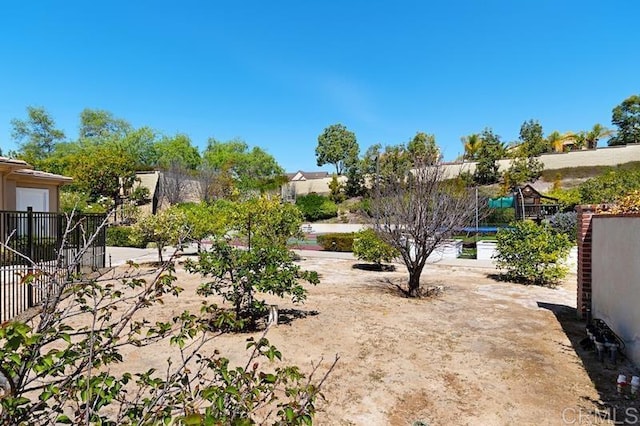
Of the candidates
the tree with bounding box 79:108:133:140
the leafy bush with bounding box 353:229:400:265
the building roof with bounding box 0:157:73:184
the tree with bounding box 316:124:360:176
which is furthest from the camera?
the tree with bounding box 316:124:360:176

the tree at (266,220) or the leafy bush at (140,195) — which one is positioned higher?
the leafy bush at (140,195)

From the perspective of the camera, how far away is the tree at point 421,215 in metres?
8.73

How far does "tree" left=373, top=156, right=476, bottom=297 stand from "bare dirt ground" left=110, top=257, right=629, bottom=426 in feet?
4.02

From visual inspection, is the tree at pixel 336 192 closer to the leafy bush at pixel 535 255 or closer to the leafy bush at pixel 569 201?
the leafy bush at pixel 569 201

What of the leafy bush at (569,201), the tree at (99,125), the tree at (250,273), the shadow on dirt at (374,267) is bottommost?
the shadow on dirt at (374,267)

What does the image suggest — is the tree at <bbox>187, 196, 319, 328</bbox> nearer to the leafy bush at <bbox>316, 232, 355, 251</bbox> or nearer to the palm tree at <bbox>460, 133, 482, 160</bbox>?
the leafy bush at <bbox>316, 232, 355, 251</bbox>

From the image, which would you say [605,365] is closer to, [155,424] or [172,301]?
[155,424]

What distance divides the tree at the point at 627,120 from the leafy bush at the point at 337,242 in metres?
38.1

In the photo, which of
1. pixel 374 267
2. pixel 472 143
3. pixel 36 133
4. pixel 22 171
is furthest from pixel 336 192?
pixel 36 133

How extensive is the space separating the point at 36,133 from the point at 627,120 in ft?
229

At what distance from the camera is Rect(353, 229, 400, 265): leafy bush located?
13072mm

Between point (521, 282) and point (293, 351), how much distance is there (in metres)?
8.39

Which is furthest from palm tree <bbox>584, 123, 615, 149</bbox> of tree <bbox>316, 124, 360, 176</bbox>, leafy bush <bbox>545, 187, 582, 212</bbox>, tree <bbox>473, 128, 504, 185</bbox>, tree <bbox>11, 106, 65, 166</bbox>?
tree <bbox>11, 106, 65, 166</bbox>

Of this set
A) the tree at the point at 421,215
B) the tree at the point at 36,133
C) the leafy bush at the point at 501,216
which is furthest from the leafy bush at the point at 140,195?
the tree at the point at 421,215
